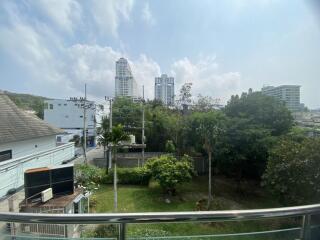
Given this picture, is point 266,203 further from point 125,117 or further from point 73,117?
point 73,117

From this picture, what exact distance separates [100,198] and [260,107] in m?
9.35

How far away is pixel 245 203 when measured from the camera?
44.3 ft

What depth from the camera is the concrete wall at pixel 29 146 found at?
34.8ft

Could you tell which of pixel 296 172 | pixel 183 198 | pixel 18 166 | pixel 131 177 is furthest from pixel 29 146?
pixel 296 172

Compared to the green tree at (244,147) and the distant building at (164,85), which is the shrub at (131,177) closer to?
the green tree at (244,147)

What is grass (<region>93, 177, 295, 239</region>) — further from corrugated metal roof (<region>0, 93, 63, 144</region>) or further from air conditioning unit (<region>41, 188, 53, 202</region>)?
corrugated metal roof (<region>0, 93, 63, 144</region>)

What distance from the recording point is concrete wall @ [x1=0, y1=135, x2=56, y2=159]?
10610 millimetres

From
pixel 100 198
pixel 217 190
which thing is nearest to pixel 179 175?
pixel 217 190

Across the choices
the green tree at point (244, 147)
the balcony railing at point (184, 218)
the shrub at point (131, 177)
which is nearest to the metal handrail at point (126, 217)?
the balcony railing at point (184, 218)

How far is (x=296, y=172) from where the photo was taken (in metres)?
9.64

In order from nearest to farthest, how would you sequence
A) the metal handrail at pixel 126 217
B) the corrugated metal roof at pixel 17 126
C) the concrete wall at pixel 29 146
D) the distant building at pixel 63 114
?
the metal handrail at pixel 126 217
the corrugated metal roof at pixel 17 126
the concrete wall at pixel 29 146
the distant building at pixel 63 114

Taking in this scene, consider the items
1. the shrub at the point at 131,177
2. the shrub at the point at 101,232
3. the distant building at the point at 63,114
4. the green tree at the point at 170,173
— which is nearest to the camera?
the shrub at the point at 101,232

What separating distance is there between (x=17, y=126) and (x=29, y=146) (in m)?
1.05

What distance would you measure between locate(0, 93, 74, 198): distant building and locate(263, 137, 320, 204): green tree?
8.76 metres
